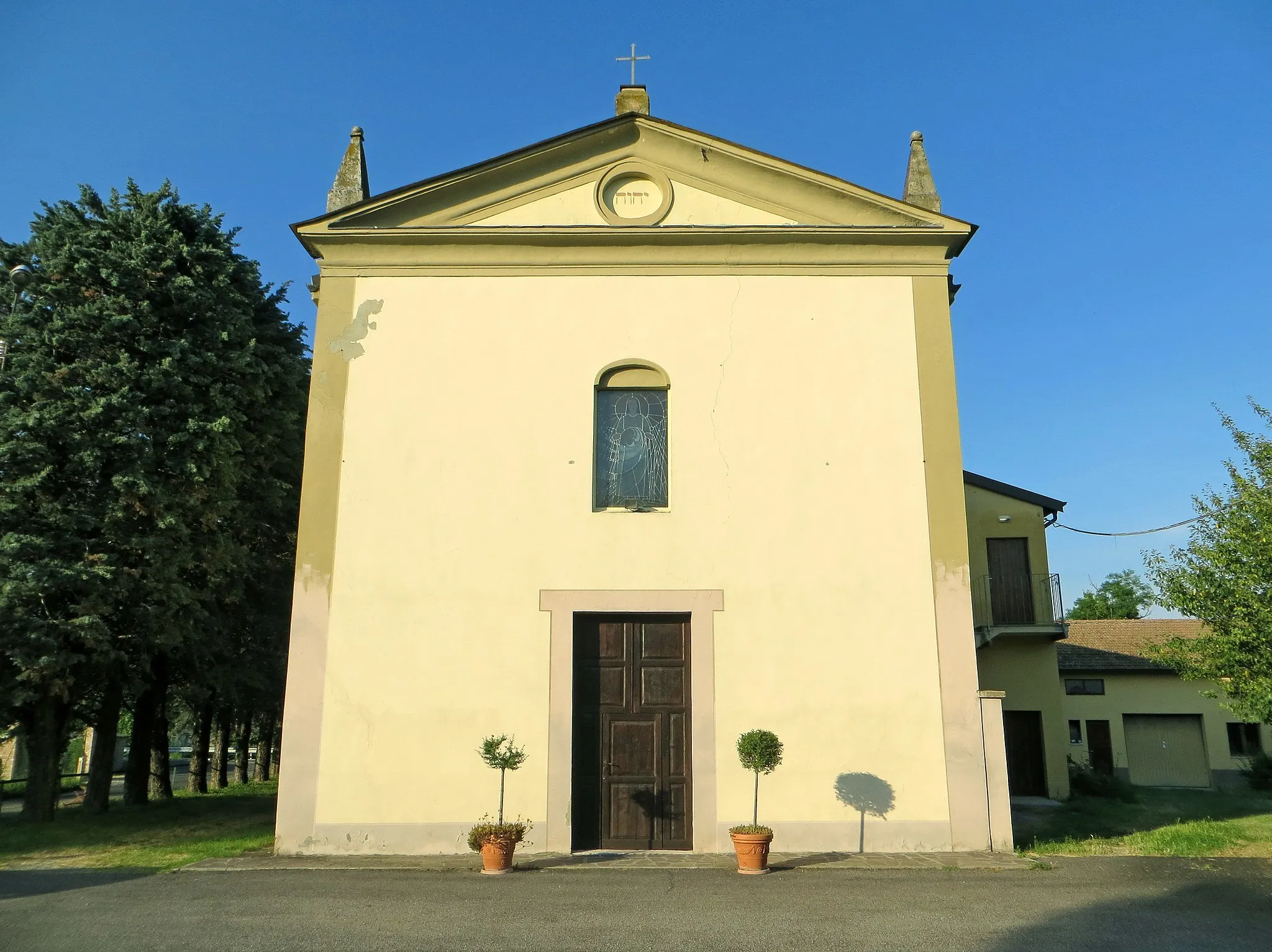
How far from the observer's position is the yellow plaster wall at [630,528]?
1068cm

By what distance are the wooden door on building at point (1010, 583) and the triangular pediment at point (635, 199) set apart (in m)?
11.0

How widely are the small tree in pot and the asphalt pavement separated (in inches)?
Result: 9.3

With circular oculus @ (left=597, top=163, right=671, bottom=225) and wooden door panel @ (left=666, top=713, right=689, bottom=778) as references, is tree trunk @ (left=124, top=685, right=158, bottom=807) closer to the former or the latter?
wooden door panel @ (left=666, top=713, right=689, bottom=778)

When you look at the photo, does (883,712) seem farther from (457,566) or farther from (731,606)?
(457,566)

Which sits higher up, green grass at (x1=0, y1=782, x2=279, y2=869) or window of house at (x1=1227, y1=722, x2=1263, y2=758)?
window of house at (x1=1227, y1=722, x2=1263, y2=758)

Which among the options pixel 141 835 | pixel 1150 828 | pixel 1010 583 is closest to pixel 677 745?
pixel 1150 828

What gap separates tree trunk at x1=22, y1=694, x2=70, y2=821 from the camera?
1436 centimetres

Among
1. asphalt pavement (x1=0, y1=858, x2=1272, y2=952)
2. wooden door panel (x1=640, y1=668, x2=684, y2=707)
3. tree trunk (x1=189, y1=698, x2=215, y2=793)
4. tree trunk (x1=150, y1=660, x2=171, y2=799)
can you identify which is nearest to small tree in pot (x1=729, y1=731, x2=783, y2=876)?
asphalt pavement (x1=0, y1=858, x2=1272, y2=952)

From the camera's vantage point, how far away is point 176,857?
10836 millimetres

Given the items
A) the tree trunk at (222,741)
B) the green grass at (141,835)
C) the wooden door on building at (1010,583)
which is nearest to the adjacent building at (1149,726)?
the wooden door on building at (1010,583)

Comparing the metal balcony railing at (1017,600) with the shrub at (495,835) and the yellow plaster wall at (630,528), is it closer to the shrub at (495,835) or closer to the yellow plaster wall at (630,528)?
the yellow plaster wall at (630,528)

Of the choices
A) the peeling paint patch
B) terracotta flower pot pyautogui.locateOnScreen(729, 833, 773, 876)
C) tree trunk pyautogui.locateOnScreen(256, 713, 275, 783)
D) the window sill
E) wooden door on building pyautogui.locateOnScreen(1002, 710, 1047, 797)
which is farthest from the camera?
tree trunk pyautogui.locateOnScreen(256, 713, 275, 783)

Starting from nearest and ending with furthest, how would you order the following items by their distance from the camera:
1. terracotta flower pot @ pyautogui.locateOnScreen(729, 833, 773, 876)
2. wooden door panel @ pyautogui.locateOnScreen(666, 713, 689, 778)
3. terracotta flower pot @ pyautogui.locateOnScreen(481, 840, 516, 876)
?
terracotta flower pot @ pyautogui.locateOnScreen(729, 833, 773, 876) → terracotta flower pot @ pyautogui.locateOnScreen(481, 840, 516, 876) → wooden door panel @ pyautogui.locateOnScreen(666, 713, 689, 778)

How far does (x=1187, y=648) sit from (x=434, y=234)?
11.9m
